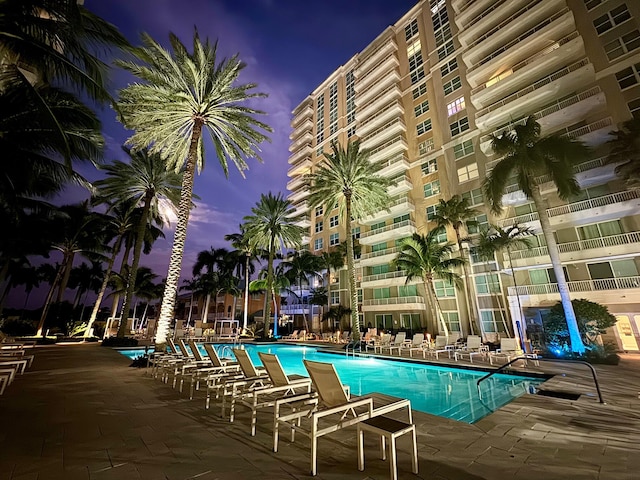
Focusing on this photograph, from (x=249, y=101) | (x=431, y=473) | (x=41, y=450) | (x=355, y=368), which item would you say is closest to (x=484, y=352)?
(x=355, y=368)

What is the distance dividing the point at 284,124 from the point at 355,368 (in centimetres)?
5630

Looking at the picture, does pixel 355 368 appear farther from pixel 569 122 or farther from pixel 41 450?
pixel 569 122

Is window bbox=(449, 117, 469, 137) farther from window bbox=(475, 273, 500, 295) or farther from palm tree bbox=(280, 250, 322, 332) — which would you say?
palm tree bbox=(280, 250, 322, 332)

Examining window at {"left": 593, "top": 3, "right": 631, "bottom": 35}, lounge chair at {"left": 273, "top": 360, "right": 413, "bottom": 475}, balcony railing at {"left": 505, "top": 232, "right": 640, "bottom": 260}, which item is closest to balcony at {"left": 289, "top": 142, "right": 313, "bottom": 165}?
window at {"left": 593, "top": 3, "right": 631, "bottom": 35}

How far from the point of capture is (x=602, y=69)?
19.4m

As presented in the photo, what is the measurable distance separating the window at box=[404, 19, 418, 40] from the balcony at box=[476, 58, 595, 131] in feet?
57.8

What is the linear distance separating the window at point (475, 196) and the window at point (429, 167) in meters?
4.98

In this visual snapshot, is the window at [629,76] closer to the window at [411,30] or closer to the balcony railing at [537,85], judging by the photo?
the balcony railing at [537,85]

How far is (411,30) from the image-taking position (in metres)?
34.9

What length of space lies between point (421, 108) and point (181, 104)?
27.9 meters

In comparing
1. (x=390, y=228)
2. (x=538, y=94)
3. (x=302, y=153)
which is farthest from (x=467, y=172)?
(x=302, y=153)

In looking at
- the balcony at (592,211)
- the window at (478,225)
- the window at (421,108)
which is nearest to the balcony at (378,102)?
the window at (421,108)

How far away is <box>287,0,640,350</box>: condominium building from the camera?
1803cm

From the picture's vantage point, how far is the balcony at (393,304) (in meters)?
26.6
